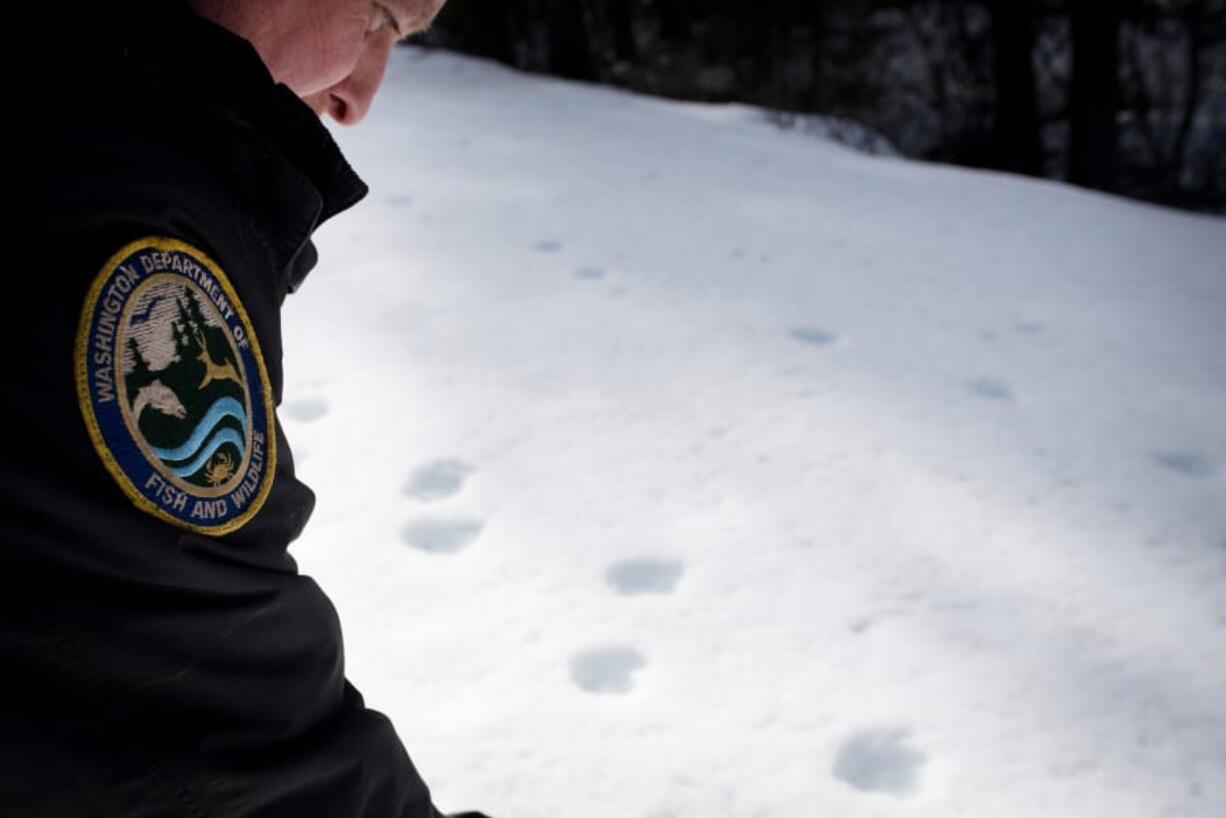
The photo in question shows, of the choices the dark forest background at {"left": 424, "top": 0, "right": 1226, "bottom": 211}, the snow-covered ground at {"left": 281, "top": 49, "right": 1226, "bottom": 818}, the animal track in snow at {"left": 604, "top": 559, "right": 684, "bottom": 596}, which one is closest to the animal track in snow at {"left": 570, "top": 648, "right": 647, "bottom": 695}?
the snow-covered ground at {"left": 281, "top": 49, "right": 1226, "bottom": 818}

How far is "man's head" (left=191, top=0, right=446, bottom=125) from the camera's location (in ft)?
2.93

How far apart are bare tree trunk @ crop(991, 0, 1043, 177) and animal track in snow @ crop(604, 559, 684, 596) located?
749cm

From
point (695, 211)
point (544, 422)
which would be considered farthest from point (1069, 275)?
point (544, 422)

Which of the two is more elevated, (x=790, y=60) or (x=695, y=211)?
(x=695, y=211)

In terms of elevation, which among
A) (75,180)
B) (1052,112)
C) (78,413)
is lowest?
(1052,112)

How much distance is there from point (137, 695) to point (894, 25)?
12.0 metres

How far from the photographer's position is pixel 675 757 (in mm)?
1588

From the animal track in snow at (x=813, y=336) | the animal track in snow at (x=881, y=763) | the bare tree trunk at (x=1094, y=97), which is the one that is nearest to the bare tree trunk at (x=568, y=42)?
the bare tree trunk at (x=1094, y=97)

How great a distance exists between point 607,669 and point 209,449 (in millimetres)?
1149

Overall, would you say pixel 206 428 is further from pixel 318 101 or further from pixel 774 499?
pixel 774 499

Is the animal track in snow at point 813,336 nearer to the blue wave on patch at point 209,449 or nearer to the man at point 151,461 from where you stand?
Result: the man at point 151,461

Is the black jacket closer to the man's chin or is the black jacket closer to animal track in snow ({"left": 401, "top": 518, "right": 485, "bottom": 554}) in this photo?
the man's chin

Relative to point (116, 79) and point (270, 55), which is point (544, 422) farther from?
point (116, 79)

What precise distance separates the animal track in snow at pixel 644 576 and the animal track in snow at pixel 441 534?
0.89 ft
